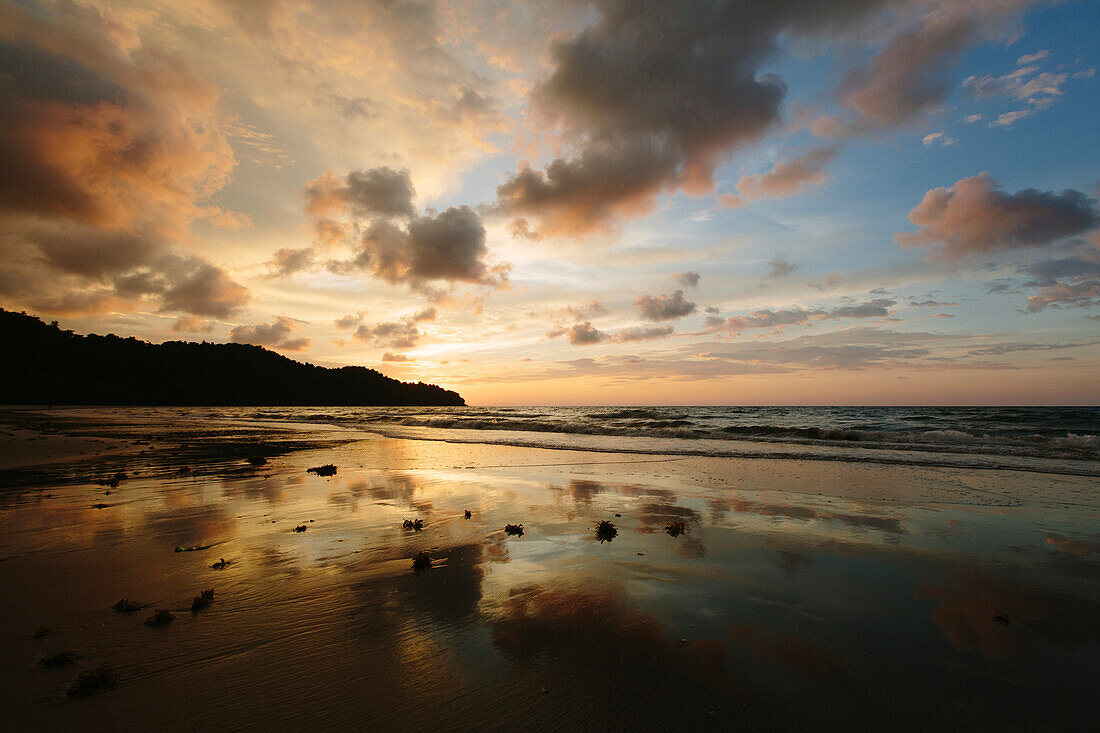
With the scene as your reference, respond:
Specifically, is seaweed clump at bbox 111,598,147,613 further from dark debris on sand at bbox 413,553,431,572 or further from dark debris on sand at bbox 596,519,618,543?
dark debris on sand at bbox 596,519,618,543

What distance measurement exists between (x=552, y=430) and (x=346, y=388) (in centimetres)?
14705

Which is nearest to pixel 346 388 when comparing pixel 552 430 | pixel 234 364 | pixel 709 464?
pixel 234 364

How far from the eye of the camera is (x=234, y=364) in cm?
13850

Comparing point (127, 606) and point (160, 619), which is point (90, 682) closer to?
point (160, 619)

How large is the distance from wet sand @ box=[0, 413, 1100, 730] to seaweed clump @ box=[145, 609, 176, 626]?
10 centimetres

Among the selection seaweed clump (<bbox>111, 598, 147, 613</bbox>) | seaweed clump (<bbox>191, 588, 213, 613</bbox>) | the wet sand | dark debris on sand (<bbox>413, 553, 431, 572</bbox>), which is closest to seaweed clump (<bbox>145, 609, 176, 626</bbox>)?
the wet sand

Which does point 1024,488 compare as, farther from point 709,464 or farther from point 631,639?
point 631,639

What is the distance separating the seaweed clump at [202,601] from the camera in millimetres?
4918

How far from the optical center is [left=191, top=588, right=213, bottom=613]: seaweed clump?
492 centimetres

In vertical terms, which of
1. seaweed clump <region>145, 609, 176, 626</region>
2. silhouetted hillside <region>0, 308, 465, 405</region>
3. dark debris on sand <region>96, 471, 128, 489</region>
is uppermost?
silhouetted hillside <region>0, 308, 465, 405</region>

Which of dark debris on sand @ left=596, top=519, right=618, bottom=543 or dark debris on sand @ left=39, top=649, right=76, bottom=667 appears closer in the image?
dark debris on sand @ left=39, top=649, right=76, bottom=667

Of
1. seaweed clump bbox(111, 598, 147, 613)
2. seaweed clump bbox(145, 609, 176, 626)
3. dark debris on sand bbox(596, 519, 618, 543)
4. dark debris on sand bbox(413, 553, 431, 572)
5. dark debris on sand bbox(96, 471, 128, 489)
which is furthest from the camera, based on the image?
dark debris on sand bbox(96, 471, 128, 489)

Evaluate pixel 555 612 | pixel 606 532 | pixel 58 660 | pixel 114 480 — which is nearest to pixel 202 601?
pixel 58 660

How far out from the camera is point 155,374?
117 metres
